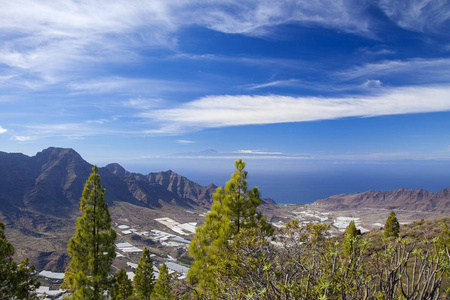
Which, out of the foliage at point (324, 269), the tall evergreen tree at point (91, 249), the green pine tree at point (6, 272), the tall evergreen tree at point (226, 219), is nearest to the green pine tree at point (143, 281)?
the tall evergreen tree at point (91, 249)

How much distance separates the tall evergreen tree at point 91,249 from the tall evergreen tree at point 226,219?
263 inches

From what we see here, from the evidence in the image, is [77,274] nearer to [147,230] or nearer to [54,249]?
[54,249]

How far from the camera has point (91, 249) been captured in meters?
15.7

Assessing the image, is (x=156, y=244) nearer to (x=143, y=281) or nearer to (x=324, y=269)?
(x=143, y=281)

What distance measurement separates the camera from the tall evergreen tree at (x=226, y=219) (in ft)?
40.9

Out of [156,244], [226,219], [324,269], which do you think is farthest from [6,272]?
[156,244]

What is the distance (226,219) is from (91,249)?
31.3ft

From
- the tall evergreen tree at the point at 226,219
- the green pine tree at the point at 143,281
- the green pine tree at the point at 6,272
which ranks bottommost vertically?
the green pine tree at the point at 143,281

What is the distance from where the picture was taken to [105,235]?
16016mm

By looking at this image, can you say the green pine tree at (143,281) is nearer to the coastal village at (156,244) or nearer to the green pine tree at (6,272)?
the green pine tree at (6,272)

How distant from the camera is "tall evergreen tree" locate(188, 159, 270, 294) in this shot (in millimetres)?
12453

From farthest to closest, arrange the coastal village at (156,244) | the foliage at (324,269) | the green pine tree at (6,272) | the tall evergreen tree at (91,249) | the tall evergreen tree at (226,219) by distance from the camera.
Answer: the coastal village at (156,244) → the tall evergreen tree at (91,249) → the green pine tree at (6,272) → the tall evergreen tree at (226,219) → the foliage at (324,269)

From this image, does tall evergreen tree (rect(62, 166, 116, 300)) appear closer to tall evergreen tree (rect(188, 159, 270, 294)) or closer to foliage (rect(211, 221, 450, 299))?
tall evergreen tree (rect(188, 159, 270, 294))

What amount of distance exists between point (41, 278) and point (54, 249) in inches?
1321
